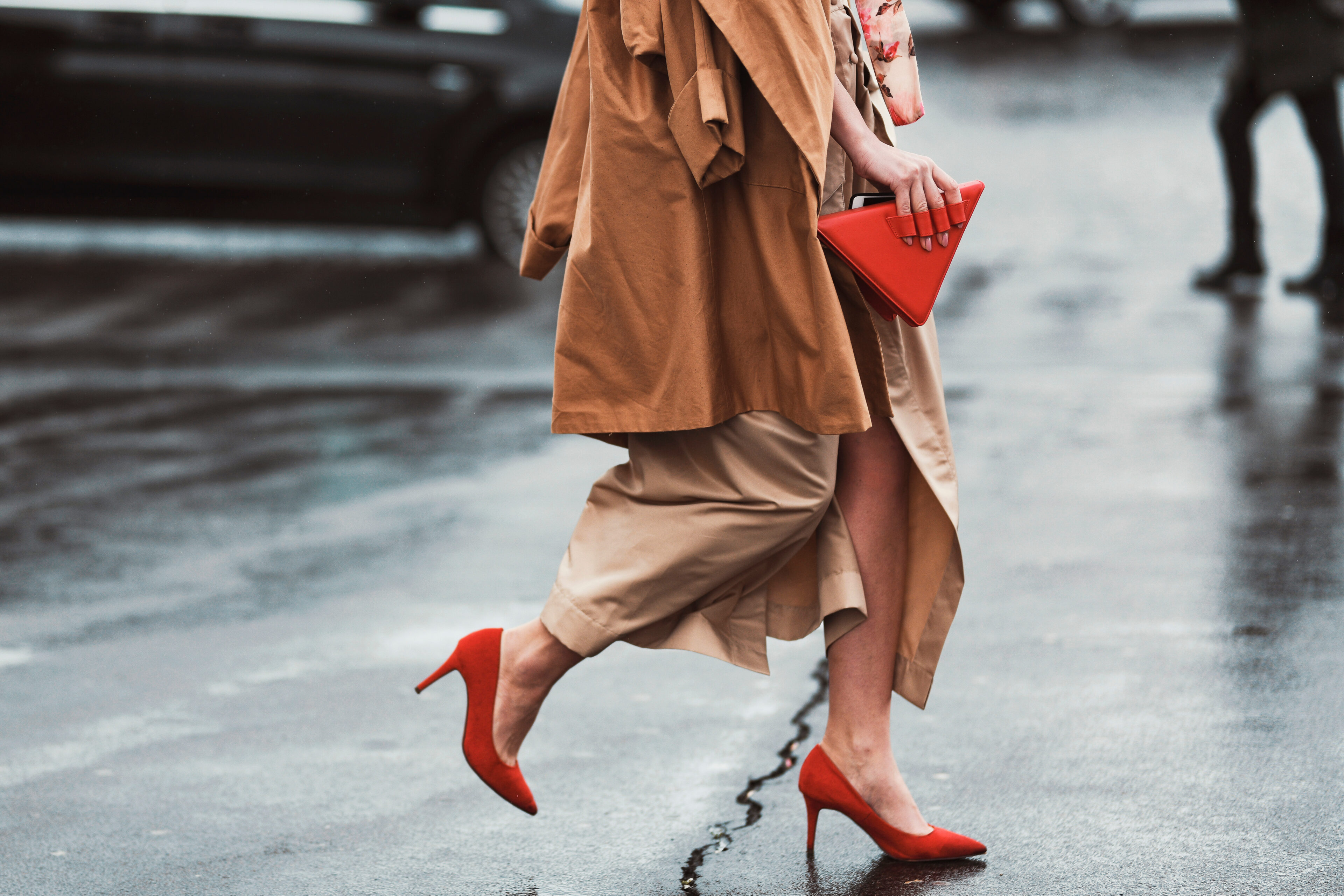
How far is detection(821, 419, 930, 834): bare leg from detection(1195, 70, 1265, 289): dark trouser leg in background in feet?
21.3

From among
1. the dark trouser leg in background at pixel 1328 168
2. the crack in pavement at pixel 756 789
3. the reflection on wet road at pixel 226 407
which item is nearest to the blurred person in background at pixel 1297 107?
the dark trouser leg in background at pixel 1328 168

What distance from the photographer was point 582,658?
8.39ft

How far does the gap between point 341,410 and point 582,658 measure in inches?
173

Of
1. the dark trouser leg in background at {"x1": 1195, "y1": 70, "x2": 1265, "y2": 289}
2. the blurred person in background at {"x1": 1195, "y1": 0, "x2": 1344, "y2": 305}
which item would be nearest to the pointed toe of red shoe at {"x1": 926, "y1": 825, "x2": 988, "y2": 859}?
the blurred person in background at {"x1": 1195, "y1": 0, "x2": 1344, "y2": 305}

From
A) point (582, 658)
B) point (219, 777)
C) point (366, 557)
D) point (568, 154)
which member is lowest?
point (366, 557)

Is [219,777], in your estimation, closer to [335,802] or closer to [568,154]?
[335,802]

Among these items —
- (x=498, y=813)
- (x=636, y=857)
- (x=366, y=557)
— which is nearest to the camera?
(x=636, y=857)

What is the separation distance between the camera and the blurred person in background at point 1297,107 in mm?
8352

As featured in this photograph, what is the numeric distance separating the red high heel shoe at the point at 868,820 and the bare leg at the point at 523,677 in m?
0.41

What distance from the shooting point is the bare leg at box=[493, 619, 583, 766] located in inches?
102

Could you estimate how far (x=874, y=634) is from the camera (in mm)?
2623

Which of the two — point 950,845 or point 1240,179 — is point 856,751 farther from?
point 1240,179

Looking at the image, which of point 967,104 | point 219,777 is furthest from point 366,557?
point 967,104

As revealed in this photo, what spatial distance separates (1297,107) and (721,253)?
7.11m
